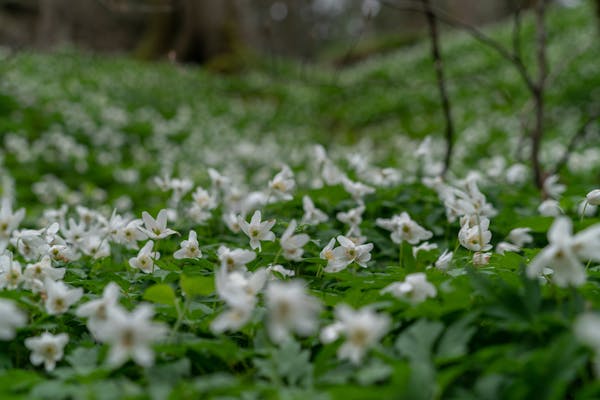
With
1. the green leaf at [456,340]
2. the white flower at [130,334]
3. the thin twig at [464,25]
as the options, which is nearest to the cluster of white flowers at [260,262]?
the white flower at [130,334]

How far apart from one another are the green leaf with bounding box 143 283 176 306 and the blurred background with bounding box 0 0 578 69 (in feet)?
9.57

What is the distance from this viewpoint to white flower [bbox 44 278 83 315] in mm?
1646

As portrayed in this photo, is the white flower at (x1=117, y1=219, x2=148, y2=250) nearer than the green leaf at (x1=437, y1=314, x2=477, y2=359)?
No

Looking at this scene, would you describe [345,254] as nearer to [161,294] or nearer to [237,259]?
[237,259]

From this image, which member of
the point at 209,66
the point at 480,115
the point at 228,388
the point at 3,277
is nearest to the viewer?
the point at 228,388

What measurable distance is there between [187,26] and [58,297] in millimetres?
15918

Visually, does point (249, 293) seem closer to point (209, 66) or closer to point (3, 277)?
point (3, 277)

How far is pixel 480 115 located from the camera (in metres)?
10.3

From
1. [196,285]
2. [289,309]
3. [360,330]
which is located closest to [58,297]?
[196,285]

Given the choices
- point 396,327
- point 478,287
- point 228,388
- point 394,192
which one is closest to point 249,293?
point 228,388

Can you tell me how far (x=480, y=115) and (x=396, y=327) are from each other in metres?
9.34

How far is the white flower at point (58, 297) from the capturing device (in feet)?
5.40

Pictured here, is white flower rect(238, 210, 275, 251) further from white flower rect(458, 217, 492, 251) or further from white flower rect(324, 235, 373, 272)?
white flower rect(458, 217, 492, 251)

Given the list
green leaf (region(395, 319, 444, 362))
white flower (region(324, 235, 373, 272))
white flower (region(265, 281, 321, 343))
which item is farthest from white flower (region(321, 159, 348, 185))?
white flower (region(265, 281, 321, 343))
